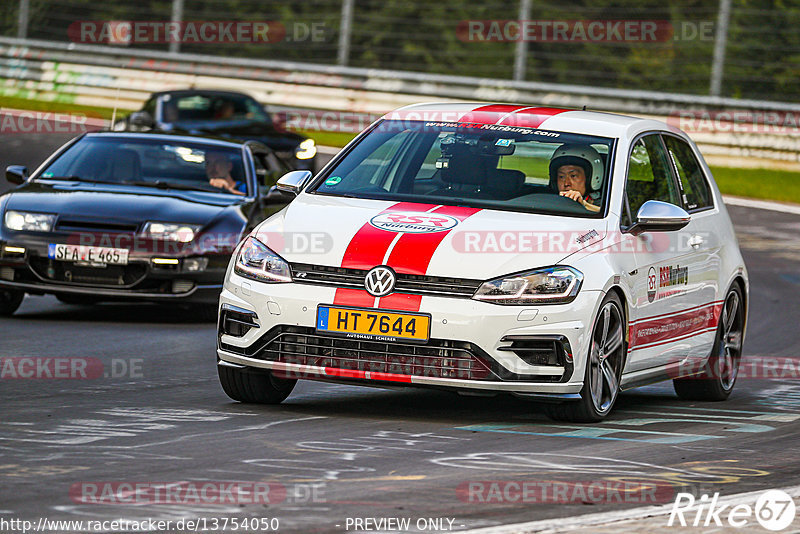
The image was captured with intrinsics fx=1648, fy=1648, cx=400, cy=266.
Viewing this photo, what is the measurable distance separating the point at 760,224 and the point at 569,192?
Result: 13442 mm

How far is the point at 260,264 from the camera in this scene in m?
7.96

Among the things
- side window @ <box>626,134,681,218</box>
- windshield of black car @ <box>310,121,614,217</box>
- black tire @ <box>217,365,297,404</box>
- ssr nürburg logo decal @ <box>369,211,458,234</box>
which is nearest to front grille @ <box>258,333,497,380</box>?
black tire @ <box>217,365,297,404</box>

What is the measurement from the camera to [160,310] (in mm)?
13367

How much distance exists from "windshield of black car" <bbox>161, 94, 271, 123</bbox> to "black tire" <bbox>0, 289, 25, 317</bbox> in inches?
437

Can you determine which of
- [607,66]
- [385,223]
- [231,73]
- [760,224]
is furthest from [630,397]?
[607,66]

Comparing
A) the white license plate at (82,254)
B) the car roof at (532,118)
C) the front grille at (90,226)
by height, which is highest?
the car roof at (532,118)

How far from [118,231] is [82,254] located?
31 cm

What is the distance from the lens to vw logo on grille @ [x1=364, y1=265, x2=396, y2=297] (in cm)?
761

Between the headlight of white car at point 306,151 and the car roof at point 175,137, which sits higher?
the car roof at point 175,137

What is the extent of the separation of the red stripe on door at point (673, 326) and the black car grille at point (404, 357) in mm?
912

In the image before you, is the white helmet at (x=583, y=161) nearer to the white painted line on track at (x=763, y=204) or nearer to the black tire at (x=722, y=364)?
the black tire at (x=722, y=364)

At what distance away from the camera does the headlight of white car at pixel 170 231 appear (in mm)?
11945

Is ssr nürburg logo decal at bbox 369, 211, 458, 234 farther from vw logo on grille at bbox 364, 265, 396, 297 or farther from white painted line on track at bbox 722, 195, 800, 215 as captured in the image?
white painted line on track at bbox 722, 195, 800, 215

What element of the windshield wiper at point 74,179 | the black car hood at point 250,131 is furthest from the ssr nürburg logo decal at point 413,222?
the black car hood at point 250,131
